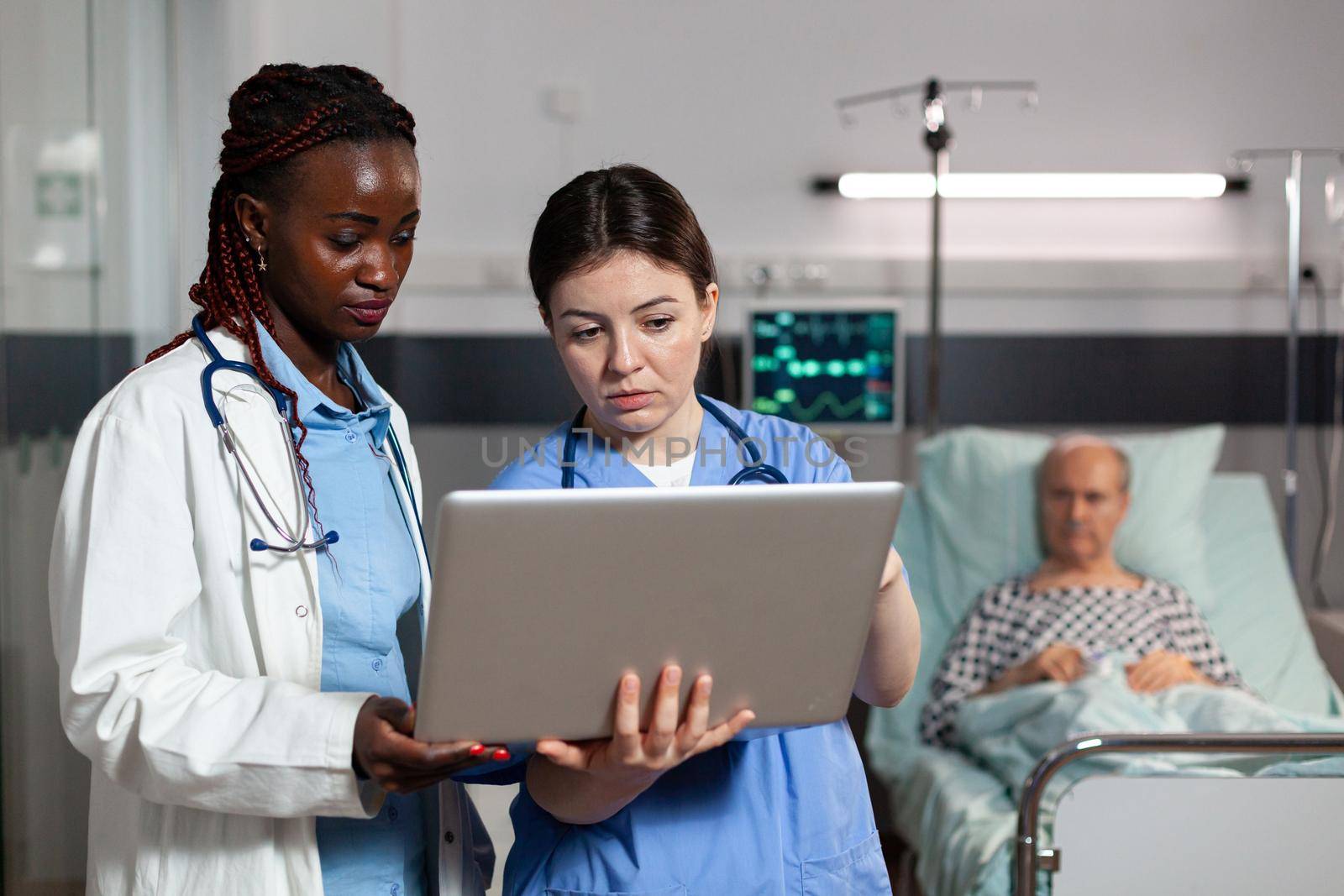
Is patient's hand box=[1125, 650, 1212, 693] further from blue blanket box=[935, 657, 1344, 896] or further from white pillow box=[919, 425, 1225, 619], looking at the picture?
white pillow box=[919, 425, 1225, 619]

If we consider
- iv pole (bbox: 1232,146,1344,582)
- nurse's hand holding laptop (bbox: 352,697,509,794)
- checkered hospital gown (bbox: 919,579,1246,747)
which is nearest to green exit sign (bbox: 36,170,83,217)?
nurse's hand holding laptop (bbox: 352,697,509,794)

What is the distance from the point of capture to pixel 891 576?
1068 mm

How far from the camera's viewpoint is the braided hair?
1087mm

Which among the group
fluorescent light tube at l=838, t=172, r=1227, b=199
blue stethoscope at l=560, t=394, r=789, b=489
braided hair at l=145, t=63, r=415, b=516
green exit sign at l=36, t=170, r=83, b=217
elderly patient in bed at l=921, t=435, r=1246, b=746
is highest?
fluorescent light tube at l=838, t=172, r=1227, b=199

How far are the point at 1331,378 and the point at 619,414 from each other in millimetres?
3223

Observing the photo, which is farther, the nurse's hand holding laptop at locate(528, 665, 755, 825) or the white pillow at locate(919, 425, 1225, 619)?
the white pillow at locate(919, 425, 1225, 619)

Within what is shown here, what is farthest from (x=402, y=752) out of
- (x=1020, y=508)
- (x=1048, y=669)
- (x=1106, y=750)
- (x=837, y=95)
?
(x=837, y=95)

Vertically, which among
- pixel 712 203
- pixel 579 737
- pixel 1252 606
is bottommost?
pixel 1252 606

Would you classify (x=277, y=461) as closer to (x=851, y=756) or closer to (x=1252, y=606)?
(x=851, y=756)

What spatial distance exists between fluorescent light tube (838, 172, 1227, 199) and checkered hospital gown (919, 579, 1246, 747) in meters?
1.23

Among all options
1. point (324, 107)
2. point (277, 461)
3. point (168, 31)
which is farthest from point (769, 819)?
point (168, 31)

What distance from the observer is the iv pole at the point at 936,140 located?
125 inches

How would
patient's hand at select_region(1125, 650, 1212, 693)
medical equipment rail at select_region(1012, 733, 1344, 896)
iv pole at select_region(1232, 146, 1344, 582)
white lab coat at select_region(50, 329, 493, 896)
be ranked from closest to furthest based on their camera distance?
white lab coat at select_region(50, 329, 493, 896) → medical equipment rail at select_region(1012, 733, 1344, 896) → patient's hand at select_region(1125, 650, 1212, 693) → iv pole at select_region(1232, 146, 1344, 582)

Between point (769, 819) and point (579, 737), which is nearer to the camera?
point (579, 737)
